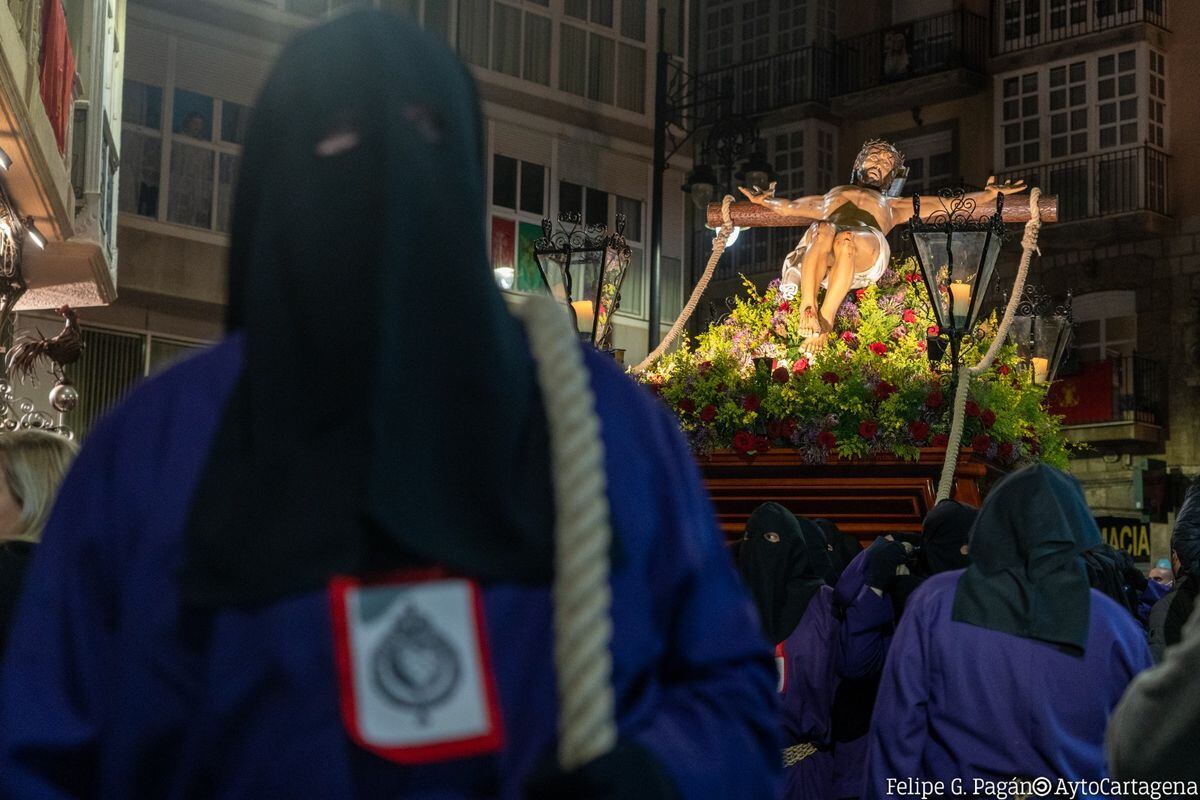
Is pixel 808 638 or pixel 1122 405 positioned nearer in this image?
→ pixel 808 638

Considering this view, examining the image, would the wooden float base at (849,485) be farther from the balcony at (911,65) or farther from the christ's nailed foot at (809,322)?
the balcony at (911,65)

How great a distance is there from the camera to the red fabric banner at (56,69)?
399 inches

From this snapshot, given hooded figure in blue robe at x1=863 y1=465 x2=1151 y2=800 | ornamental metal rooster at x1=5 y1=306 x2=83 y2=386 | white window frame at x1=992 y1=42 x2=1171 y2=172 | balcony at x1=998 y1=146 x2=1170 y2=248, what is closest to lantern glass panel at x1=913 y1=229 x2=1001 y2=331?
hooded figure in blue robe at x1=863 y1=465 x2=1151 y2=800

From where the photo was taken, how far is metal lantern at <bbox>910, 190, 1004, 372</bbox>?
895cm

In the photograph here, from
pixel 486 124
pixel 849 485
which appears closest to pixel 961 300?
pixel 849 485

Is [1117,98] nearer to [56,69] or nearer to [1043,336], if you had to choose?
[1043,336]

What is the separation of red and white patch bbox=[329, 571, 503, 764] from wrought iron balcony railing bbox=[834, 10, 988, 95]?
31.4 m

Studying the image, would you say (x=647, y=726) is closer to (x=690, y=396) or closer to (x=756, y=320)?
(x=690, y=396)

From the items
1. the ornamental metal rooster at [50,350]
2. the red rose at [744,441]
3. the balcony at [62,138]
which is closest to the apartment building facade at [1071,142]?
the balcony at [62,138]

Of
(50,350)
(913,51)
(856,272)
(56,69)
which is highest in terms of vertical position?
(913,51)

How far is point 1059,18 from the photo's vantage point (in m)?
31.3

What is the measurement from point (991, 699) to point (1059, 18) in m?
28.6

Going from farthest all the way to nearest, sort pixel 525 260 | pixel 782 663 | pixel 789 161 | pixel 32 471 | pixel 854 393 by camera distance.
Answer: pixel 789 161
pixel 525 260
pixel 854 393
pixel 782 663
pixel 32 471

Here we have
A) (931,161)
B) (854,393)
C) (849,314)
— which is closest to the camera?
(854,393)
